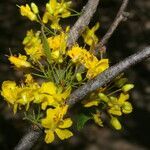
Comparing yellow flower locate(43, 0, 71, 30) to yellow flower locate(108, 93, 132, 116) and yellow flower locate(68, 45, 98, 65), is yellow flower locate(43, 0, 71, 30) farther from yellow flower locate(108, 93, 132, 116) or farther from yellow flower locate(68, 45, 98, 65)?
yellow flower locate(108, 93, 132, 116)

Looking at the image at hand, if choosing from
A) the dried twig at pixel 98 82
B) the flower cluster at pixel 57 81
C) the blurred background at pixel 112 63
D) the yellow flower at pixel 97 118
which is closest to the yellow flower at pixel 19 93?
the flower cluster at pixel 57 81

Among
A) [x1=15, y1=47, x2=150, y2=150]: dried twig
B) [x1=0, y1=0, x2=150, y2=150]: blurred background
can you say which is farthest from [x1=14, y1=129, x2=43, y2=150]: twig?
[x1=0, y1=0, x2=150, y2=150]: blurred background

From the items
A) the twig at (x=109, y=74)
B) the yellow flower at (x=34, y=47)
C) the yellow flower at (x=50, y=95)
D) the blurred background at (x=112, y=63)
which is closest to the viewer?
the twig at (x=109, y=74)

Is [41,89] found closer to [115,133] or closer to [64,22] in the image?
[115,133]

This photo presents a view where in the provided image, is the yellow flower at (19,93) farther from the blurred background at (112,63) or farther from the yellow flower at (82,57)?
the blurred background at (112,63)

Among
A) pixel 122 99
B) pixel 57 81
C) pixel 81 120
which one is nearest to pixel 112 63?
pixel 122 99

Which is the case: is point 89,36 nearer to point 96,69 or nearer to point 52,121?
point 96,69
